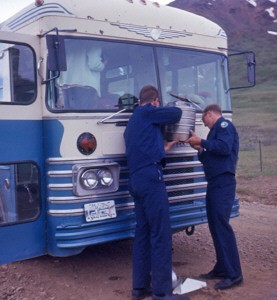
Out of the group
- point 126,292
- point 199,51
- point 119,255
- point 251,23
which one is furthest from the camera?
point 251,23

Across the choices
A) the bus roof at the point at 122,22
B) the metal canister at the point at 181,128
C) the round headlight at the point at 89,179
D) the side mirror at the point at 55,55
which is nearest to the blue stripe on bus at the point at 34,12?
the bus roof at the point at 122,22

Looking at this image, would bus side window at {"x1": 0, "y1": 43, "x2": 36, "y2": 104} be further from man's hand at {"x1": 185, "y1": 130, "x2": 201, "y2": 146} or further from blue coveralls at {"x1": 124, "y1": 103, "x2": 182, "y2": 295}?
man's hand at {"x1": 185, "y1": 130, "x2": 201, "y2": 146}

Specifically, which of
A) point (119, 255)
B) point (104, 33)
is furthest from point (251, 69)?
point (119, 255)

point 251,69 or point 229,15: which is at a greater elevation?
point 229,15

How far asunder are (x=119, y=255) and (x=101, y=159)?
1.85 m

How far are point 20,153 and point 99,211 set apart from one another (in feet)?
3.12

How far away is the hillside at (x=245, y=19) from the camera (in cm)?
8194

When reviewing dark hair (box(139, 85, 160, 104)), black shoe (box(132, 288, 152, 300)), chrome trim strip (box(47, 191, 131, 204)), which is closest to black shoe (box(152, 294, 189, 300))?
black shoe (box(132, 288, 152, 300))

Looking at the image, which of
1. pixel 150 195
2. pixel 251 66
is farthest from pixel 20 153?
pixel 251 66

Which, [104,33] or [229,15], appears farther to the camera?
[229,15]

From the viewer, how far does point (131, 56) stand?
15.7ft

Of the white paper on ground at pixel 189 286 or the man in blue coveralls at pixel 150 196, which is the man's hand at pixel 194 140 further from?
the white paper on ground at pixel 189 286

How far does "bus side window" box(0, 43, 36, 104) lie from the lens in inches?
167

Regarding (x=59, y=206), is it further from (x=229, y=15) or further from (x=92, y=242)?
(x=229, y=15)
